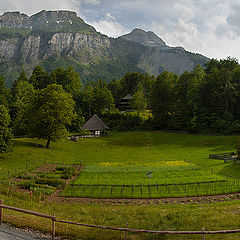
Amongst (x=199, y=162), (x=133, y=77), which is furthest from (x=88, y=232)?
(x=133, y=77)

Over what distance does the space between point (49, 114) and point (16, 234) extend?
4429 cm

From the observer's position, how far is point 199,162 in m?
43.6

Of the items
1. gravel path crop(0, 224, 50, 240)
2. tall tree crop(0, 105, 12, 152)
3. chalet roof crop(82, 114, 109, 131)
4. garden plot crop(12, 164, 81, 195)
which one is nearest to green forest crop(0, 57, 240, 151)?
chalet roof crop(82, 114, 109, 131)

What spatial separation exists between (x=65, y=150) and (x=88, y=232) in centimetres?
4523

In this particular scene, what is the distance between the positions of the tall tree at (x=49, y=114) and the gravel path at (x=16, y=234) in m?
42.1

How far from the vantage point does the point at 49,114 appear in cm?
5441

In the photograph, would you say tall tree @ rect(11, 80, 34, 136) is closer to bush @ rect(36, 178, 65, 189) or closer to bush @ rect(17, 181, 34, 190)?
bush @ rect(36, 178, 65, 189)

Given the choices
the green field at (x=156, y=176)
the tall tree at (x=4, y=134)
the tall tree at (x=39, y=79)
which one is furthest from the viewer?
the tall tree at (x=39, y=79)

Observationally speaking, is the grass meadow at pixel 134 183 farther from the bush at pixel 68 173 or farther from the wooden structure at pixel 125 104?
the wooden structure at pixel 125 104

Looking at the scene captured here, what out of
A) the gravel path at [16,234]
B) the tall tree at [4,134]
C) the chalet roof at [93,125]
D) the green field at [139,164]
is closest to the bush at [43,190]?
the green field at [139,164]

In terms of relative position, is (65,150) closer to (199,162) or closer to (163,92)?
(199,162)

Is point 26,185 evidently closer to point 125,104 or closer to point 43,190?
point 43,190

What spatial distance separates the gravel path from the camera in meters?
11.9

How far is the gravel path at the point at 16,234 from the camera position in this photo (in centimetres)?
1186
